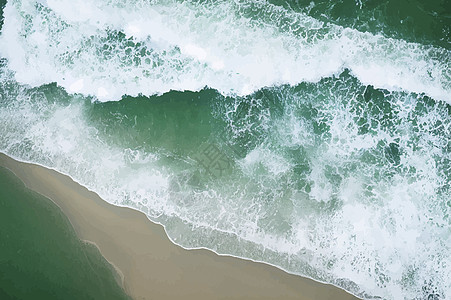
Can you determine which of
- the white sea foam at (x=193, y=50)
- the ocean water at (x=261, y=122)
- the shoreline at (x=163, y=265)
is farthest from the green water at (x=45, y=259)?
the white sea foam at (x=193, y=50)

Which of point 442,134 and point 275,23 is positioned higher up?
point 275,23

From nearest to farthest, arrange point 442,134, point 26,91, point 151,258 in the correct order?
point 151,258
point 442,134
point 26,91

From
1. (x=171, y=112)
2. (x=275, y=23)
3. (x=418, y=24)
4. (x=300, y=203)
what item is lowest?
(x=300, y=203)

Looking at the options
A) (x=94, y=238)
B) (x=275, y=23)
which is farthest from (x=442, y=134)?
(x=94, y=238)

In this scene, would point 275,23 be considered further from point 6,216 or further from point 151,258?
point 6,216

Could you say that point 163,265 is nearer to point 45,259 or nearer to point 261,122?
point 45,259

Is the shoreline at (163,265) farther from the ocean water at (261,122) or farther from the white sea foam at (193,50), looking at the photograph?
the white sea foam at (193,50)
